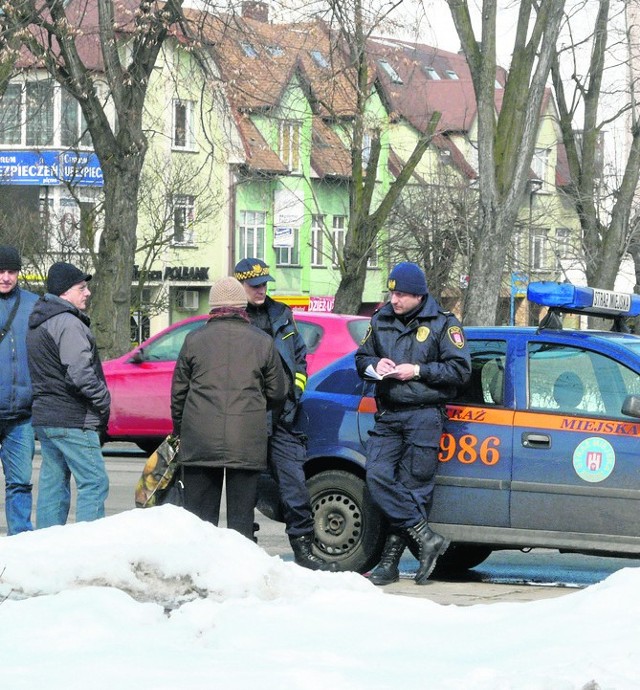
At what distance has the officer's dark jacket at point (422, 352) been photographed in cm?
779

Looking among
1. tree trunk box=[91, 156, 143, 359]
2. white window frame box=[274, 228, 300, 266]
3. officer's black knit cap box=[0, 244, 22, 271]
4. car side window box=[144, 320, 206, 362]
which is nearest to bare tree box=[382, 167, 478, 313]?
white window frame box=[274, 228, 300, 266]

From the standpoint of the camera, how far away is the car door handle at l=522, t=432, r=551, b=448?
7.85 meters

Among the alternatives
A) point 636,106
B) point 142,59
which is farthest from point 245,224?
point 142,59

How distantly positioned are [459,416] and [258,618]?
315cm

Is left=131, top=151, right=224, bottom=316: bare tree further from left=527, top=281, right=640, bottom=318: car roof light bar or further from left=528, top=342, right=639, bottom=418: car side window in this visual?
left=528, top=342, right=639, bottom=418: car side window

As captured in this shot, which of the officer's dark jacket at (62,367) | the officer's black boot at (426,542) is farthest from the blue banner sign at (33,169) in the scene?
the officer's black boot at (426,542)

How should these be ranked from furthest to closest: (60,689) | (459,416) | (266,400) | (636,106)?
1. (636,106)
2. (459,416)
3. (266,400)
4. (60,689)

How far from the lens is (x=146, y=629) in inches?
197

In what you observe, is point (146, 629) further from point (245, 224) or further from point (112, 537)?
point (245, 224)

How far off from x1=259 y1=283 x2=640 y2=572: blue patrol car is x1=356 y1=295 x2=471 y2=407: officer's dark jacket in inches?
12.5

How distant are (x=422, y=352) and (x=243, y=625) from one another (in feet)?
10.5

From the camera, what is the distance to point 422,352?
26.2ft

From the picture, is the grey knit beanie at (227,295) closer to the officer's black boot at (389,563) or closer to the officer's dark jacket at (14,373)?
the officer's dark jacket at (14,373)

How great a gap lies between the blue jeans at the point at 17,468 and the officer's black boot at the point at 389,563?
2.08m
